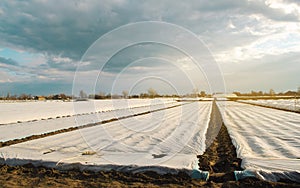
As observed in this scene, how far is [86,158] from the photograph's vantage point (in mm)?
4805

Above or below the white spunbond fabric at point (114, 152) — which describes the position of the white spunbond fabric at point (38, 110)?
above

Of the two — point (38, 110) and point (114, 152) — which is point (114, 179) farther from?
point (38, 110)

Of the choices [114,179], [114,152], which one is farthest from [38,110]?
[114,179]

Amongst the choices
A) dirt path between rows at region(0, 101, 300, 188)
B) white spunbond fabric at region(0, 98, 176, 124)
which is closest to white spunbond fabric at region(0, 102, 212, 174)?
dirt path between rows at region(0, 101, 300, 188)

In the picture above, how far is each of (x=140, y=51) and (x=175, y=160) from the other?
4775 millimetres

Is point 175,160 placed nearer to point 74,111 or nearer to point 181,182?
point 181,182

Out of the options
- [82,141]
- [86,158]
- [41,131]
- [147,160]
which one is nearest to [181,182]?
[147,160]

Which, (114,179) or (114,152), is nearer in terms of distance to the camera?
(114,179)

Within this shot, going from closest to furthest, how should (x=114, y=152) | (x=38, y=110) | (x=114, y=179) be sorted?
(x=114, y=179) → (x=114, y=152) → (x=38, y=110)

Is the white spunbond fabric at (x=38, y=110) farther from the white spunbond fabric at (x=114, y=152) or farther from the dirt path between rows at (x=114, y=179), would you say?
the dirt path between rows at (x=114, y=179)

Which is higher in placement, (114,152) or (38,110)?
(38,110)

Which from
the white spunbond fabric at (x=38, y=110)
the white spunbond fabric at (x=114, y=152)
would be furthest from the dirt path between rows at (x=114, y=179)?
the white spunbond fabric at (x=38, y=110)

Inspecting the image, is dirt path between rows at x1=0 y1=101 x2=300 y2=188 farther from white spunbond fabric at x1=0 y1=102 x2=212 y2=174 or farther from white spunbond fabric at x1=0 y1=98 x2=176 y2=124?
white spunbond fabric at x1=0 y1=98 x2=176 y2=124

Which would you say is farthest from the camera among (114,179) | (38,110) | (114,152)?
(38,110)
